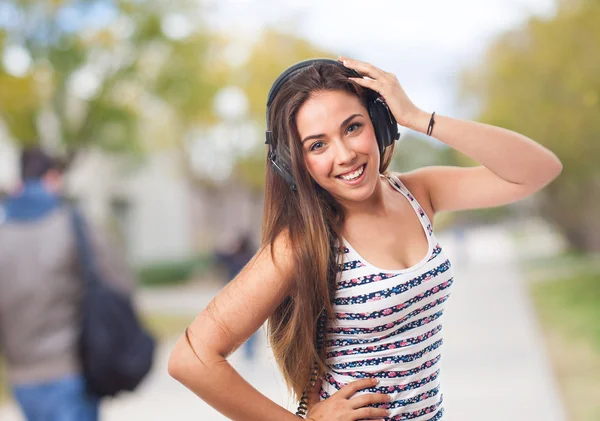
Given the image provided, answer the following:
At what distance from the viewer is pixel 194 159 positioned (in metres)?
25.7

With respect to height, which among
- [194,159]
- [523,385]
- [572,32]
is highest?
[194,159]

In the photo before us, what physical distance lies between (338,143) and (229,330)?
0.47m

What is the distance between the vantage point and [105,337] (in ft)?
11.2

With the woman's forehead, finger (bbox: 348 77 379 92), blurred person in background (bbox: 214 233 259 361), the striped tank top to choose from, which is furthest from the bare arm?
blurred person in background (bbox: 214 233 259 361)

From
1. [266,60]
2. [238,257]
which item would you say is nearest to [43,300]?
[238,257]

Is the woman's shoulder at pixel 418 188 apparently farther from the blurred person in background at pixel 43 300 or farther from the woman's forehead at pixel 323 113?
the blurred person in background at pixel 43 300

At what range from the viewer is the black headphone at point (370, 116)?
6.18 feet

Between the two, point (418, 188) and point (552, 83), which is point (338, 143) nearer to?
point (418, 188)

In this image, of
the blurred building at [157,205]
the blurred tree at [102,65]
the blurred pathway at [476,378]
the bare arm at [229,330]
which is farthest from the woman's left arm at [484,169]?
the blurred building at [157,205]

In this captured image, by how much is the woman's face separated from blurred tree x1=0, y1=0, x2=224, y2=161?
38.5ft

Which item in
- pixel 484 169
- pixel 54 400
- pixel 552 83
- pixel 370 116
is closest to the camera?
pixel 370 116

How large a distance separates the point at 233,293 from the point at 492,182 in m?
0.70

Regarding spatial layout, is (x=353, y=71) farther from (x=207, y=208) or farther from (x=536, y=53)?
(x=207, y=208)

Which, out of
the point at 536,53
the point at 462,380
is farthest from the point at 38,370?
the point at 536,53
